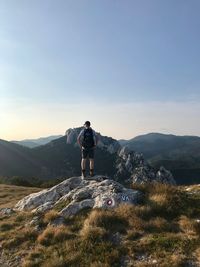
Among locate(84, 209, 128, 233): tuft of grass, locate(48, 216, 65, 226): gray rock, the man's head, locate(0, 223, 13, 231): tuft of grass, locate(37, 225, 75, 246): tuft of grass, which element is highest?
the man's head

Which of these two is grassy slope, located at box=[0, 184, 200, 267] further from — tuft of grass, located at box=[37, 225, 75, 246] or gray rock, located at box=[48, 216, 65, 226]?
gray rock, located at box=[48, 216, 65, 226]

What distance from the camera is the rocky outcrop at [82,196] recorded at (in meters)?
16.9

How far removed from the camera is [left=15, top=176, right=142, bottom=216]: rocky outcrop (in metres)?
16.9

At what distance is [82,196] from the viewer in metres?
18.6

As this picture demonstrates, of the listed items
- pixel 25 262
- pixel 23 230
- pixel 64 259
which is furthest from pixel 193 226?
pixel 23 230

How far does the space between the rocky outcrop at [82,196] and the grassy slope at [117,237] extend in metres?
0.69

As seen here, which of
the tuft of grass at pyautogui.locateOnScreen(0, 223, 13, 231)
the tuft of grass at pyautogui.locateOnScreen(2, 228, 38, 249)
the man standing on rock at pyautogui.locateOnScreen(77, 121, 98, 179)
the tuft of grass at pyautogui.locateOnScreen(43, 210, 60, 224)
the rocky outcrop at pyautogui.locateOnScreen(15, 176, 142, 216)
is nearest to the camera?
the tuft of grass at pyautogui.locateOnScreen(2, 228, 38, 249)

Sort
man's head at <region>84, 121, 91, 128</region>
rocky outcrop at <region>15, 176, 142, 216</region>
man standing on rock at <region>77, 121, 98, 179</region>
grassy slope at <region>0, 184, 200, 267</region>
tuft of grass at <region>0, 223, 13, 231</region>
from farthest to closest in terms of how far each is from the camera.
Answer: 1. man standing on rock at <region>77, 121, 98, 179</region>
2. man's head at <region>84, 121, 91, 128</region>
3. rocky outcrop at <region>15, 176, 142, 216</region>
4. tuft of grass at <region>0, 223, 13, 231</region>
5. grassy slope at <region>0, 184, 200, 267</region>

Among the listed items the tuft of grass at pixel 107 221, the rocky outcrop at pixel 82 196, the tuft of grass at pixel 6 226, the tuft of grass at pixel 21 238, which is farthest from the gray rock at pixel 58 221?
the tuft of grass at pixel 6 226

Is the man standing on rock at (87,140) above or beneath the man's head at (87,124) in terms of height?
beneath

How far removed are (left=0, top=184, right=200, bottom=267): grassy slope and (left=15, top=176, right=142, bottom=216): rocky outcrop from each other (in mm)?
690

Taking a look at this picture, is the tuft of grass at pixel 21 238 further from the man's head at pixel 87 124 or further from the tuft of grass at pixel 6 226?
the man's head at pixel 87 124

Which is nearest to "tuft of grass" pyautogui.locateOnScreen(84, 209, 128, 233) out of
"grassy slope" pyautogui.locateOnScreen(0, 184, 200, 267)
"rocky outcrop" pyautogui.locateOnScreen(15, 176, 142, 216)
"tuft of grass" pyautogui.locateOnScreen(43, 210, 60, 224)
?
"grassy slope" pyautogui.locateOnScreen(0, 184, 200, 267)

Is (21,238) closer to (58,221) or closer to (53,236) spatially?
(53,236)
